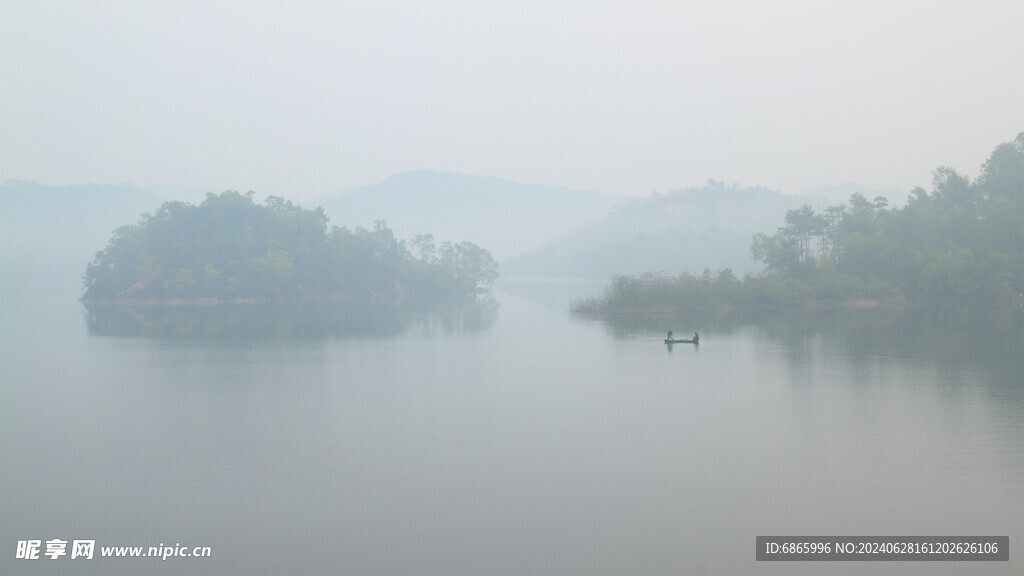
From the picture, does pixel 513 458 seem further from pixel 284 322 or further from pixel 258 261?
pixel 258 261

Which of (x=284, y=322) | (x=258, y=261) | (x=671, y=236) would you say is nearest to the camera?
(x=284, y=322)

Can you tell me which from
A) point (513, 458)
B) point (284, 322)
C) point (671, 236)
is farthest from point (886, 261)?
point (671, 236)

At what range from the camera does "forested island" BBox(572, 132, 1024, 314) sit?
4891cm

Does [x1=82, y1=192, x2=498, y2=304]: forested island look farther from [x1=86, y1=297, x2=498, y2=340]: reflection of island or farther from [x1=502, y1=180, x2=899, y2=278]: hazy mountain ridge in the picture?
[x1=502, y1=180, x2=899, y2=278]: hazy mountain ridge

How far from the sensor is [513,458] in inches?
539

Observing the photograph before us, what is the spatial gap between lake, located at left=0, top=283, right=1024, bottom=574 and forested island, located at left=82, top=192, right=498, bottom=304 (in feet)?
168

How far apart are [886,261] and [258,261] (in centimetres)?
5420

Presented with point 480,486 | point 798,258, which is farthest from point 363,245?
point 480,486

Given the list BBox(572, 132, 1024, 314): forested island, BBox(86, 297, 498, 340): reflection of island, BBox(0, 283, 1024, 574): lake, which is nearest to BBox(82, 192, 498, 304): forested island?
BBox(86, 297, 498, 340): reflection of island

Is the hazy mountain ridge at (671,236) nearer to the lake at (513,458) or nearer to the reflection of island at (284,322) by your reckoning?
the reflection of island at (284,322)

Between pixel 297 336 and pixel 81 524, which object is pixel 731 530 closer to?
pixel 81 524

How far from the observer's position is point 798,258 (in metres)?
52.6

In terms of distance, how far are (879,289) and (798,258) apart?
5200 mm

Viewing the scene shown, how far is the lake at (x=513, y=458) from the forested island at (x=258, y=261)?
2022 inches
